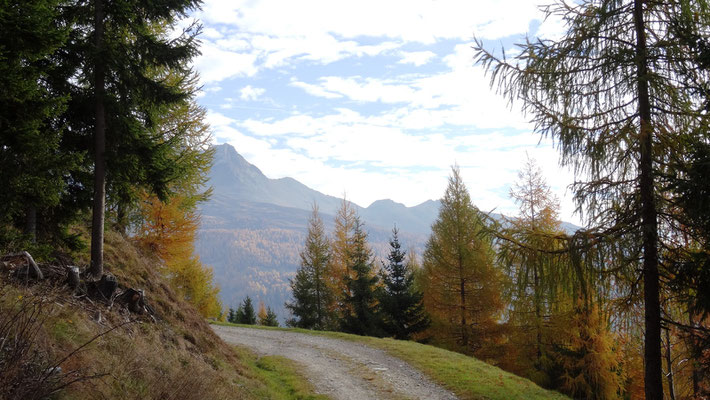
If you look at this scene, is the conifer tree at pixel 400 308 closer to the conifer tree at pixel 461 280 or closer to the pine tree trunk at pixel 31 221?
the conifer tree at pixel 461 280

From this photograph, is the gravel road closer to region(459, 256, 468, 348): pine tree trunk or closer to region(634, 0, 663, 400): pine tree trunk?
region(634, 0, 663, 400): pine tree trunk

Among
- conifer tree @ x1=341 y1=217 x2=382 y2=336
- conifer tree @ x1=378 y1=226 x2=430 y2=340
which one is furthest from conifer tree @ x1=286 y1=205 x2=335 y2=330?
conifer tree @ x1=378 y1=226 x2=430 y2=340

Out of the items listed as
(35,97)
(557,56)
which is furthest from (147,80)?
(557,56)

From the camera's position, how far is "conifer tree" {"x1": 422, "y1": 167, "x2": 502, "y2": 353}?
20469 mm

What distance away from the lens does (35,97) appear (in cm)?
679

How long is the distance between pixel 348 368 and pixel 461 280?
30.8ft

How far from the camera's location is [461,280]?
68.4 ft

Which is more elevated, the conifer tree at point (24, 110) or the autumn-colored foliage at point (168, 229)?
the conifer tree at point (24, 110)

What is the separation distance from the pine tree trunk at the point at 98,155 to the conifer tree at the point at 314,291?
79.6 feet

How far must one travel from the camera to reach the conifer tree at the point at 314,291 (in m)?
33.0

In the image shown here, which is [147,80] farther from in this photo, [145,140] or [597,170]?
[597,170]

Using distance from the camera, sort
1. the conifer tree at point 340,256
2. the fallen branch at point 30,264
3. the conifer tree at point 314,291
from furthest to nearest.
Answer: the conifer tree at point 314,291 < the conifer tree at point 340,256 < the fallen branch at point 30,264

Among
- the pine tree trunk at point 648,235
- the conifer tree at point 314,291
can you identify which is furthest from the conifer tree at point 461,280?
the pine tree trunk at point 648,235

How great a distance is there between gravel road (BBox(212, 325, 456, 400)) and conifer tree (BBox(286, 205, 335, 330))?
42.7 ft
